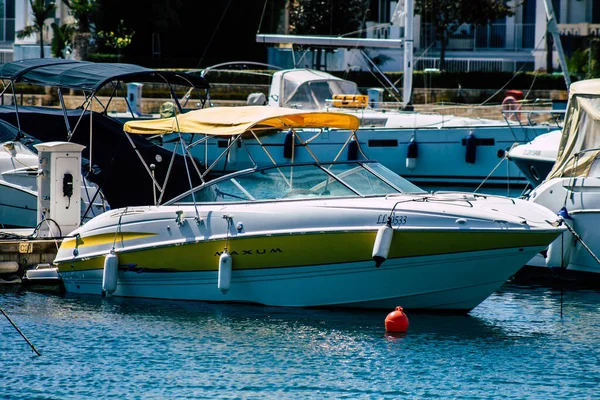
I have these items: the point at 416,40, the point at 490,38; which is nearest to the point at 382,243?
the point at 416,40

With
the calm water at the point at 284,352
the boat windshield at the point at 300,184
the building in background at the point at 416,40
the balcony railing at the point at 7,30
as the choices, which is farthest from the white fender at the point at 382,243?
the balcony railing at the point at 7,30

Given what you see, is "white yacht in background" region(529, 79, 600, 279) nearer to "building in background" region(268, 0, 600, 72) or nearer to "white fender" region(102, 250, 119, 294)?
"white fender" region(102, 250, 119, 294)

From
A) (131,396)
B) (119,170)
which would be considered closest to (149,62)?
(119,170)

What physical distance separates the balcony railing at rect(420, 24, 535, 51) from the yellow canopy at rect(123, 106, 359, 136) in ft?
121

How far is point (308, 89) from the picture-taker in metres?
31.5

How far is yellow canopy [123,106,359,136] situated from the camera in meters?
15.8

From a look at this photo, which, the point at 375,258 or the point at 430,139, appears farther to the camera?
the point at 430,139

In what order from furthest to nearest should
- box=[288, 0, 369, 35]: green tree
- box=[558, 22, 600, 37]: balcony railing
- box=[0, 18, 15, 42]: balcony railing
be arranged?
box=[0, 18, 15, 42]: balcony railing → box=[558, 22, 600, 37]: balcony railing → box=[288, 0, 369, 35]: green tree

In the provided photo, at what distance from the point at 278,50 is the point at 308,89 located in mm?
19478

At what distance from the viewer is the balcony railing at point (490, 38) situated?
5331 cm

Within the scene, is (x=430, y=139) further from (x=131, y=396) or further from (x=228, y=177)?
(x=131, y=396)

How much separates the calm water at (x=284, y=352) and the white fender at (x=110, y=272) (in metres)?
0.30

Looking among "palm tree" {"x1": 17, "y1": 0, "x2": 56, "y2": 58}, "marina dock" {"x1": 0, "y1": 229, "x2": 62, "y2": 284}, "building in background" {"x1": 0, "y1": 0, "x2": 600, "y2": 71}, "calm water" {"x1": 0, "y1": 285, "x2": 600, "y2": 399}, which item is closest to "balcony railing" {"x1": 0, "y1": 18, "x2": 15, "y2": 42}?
"building in background" {"x1": 0, "y1": 0, "x2": 600, "y2": 71}

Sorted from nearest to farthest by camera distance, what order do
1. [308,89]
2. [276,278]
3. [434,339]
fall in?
[434,339] → [276,278] → [308,89]
